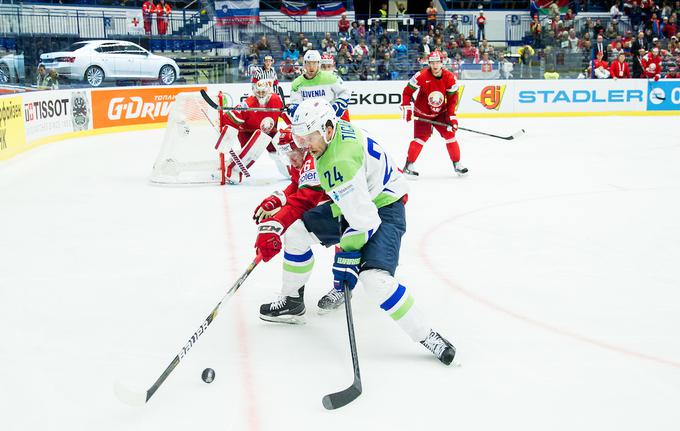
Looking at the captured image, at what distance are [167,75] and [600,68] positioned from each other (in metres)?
9.05

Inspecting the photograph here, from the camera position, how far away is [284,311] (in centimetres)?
382

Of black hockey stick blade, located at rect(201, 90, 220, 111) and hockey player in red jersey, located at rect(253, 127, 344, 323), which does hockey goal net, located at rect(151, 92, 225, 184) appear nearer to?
black hockey stick blade, located at rect(201, 90, 220, 111)

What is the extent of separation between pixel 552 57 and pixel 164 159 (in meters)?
11.0

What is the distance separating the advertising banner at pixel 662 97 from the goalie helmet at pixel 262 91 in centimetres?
1103

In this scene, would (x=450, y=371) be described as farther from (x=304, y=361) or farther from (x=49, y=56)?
(x=49, y=56)

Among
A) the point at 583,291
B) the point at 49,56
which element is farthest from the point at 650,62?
the point at 583,291

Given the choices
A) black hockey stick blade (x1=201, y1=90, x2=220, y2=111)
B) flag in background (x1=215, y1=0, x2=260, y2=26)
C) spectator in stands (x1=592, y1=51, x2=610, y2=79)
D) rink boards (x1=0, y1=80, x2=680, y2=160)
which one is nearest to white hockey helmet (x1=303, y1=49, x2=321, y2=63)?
black hockey stick blade (x1=201, y1=90, x2=220, y2=111)

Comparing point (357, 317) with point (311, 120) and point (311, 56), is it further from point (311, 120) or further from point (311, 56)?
point (311, 56)

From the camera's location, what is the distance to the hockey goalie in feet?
26.5

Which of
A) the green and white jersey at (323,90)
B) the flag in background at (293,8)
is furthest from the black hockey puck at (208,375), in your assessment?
the flag in background at (293,8)

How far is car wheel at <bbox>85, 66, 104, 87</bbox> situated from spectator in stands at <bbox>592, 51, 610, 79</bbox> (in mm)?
10132

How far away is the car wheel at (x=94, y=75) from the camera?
1423cm

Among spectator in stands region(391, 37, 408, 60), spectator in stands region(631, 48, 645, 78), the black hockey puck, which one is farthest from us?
spectator in stands region(391, 37, 408, 60)

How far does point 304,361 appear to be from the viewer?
3352 millimetres
